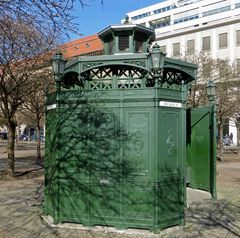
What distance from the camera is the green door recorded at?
13.1 meters

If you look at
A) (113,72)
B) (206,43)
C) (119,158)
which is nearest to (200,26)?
(206,43)

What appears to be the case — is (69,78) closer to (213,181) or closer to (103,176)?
(103,176)

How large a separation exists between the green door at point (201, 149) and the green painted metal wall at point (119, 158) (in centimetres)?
446

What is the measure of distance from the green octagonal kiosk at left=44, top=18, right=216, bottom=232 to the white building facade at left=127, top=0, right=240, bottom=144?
1855 inches

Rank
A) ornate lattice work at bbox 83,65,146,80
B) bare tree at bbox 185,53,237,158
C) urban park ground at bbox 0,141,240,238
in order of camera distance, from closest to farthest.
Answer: urban park ground at bbox 0,141,240,238 < ornate lattice work at bbox 83,65,146,80 < bare tree at bbox 185,53,237,158

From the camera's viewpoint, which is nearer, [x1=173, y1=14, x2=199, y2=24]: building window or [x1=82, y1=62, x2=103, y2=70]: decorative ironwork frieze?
[x1=82, y1=62, x2=103, y2=70]: decorative ironwork frieze

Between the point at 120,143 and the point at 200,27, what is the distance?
6250 cm

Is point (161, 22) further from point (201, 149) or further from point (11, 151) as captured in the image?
point (201, 149)

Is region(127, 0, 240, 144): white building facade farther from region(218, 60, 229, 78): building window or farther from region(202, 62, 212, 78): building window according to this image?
region(202, 62, 212, 78): building window

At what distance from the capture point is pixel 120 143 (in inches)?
333

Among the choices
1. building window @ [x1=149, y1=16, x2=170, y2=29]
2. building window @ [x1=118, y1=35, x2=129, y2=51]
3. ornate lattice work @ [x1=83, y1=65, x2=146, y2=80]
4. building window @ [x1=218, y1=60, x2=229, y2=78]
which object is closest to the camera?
ornate lattice work @ [x1=83, y1=65, x2=146, y2=80]

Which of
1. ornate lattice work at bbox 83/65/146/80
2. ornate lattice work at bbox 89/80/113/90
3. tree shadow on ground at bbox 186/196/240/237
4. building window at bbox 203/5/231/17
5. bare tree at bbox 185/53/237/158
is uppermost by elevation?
building window at bbox 203/5/231/17

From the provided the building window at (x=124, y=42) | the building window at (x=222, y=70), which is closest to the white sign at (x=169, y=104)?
the building window at (x=124, y=42)

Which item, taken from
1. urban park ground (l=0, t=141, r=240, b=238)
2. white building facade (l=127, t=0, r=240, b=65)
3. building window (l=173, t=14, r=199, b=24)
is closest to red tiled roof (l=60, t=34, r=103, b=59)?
urban park ground (l=0, t=141, r=240, b=238)
